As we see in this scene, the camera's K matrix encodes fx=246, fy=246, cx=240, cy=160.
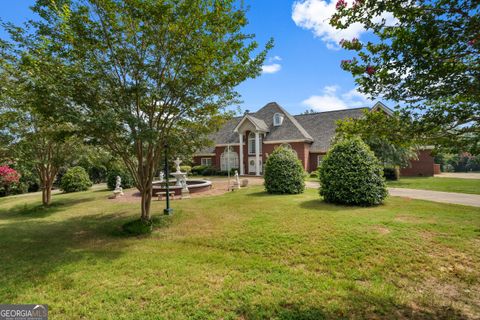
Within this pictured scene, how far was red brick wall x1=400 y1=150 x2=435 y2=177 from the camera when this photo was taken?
967 inches

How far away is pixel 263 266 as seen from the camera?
577cm

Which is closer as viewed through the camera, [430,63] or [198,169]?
[430,63]

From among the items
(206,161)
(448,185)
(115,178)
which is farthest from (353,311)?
(206,161)

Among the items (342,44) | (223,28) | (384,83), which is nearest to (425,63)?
(384,83)

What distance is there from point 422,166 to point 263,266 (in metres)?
26.2

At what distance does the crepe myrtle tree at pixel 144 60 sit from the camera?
6.90 metres

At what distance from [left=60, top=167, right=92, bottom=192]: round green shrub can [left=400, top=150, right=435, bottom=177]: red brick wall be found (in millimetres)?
31036

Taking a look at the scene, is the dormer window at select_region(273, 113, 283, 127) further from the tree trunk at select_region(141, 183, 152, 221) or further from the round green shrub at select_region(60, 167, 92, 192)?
the tree trunk at select_region(141, 183, 152, 221)

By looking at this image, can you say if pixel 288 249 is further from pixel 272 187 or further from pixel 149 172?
pixel 272 187

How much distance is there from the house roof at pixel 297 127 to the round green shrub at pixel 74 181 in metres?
11.9

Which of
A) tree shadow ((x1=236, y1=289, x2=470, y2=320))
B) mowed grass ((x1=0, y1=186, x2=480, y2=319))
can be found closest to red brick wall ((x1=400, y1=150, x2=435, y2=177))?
mowed grass ((x1=0, y1=186, x2=480, y2=319))

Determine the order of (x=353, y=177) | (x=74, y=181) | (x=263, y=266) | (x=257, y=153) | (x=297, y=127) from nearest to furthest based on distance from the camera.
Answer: (x=263, y=266), (x=353, y=177), (x=74, y=181), (x=297, y=127), (x=257, y=153)

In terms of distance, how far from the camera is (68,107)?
702 centimetres

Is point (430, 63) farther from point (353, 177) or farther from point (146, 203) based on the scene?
point (146, 203)
